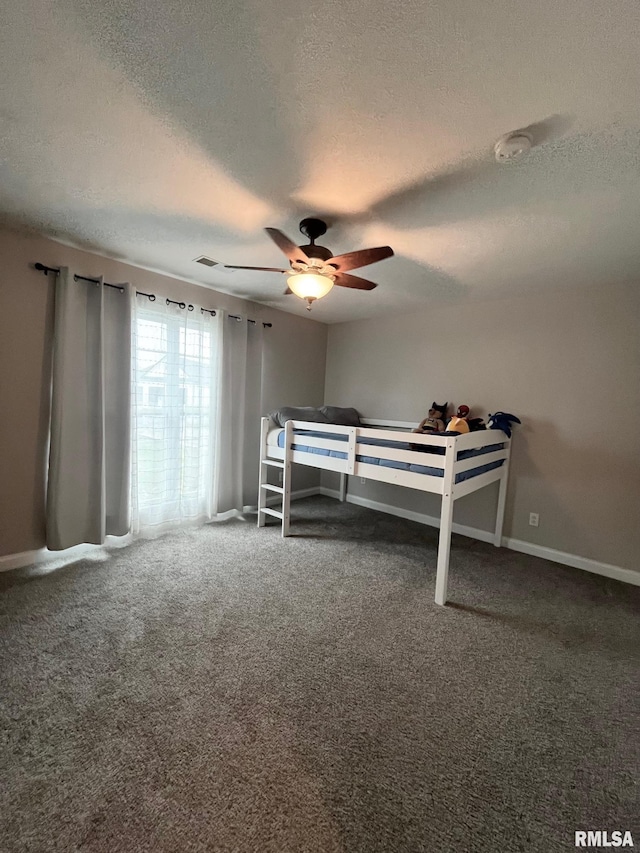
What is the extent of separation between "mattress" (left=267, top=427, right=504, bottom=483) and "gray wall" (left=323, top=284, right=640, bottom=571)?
1.49 feet

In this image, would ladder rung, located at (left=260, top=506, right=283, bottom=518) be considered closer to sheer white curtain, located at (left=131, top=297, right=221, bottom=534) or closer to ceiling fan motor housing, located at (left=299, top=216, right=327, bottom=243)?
sheer white curtain, located at (left=131, top=297, right=221, bottom=534)

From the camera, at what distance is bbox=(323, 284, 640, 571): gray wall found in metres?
2.69

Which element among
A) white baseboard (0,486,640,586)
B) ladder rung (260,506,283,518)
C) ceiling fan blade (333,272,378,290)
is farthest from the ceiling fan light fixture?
white baseboard (0,486,640,586)

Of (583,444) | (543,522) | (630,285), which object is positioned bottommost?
(543,522)

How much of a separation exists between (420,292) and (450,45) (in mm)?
2253

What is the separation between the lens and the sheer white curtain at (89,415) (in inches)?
98.2

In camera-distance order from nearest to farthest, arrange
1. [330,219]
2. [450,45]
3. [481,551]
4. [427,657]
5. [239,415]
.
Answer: [450,45]
[427,657]
[330,219]
[481,551]
[239,415]

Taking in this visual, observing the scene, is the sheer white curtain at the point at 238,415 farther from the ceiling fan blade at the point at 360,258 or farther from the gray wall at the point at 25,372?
the ceiling fan blade at the point at 360,258

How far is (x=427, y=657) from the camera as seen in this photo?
5.76 ft

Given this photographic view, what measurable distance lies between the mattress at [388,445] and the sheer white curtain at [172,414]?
28.9 inches

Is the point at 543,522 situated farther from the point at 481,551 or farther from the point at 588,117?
the point at 588,117

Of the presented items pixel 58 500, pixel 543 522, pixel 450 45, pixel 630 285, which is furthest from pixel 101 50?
pixel 543 522

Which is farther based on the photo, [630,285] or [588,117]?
[630,285]

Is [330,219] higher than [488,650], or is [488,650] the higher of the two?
[330,219]
